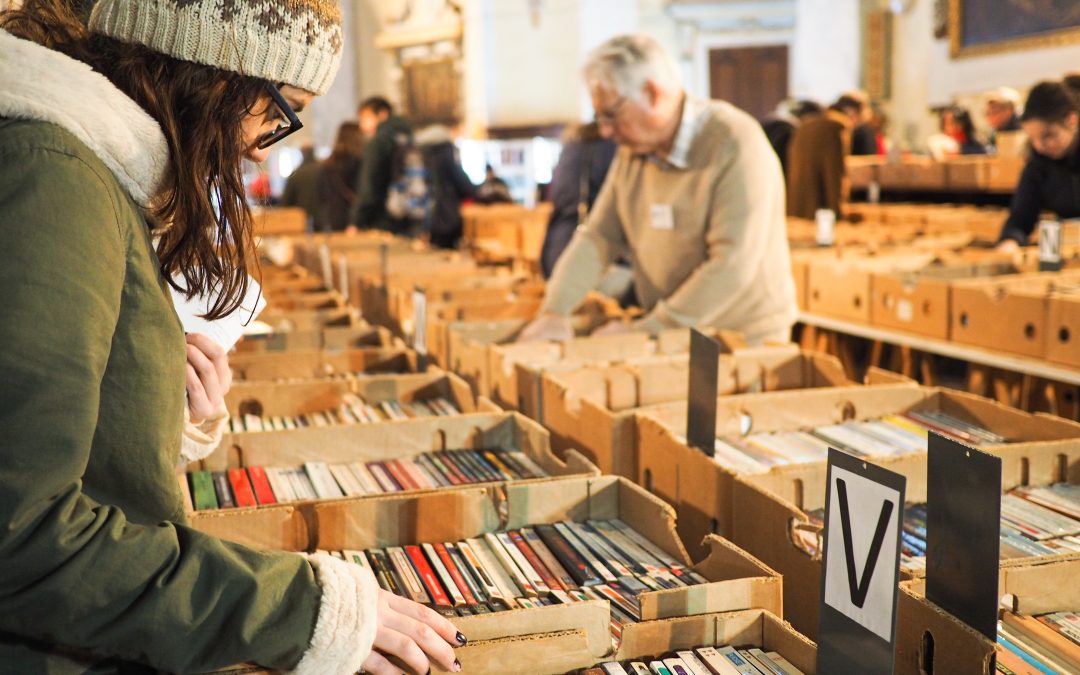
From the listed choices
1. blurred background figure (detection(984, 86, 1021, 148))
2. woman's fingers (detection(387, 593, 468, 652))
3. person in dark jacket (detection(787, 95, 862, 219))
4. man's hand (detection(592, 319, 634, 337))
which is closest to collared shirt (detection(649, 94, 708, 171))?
man's hand (detection(592, 319, 634, 337))

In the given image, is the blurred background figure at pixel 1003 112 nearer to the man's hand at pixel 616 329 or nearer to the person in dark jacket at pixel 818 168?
Answer: the person in dark jacket at pixel 818 168

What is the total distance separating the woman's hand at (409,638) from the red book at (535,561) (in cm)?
36

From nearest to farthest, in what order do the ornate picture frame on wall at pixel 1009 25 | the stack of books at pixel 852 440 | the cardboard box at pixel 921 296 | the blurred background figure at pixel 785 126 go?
the stack of books at pixel 852 440
the cardboard box at pixel 921 296
the blurred background figure at pixel 785 126
the ornate picture frame on wall at pixel 1009 25

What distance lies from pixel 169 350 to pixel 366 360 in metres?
1.70

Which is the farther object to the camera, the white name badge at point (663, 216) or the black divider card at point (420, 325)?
the white name badge at point (663, 216)

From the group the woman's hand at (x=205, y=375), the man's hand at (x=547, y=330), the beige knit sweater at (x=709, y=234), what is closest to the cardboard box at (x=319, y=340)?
the man's hand at (x=547, y=330)

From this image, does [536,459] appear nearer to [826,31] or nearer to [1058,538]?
[1058,538]

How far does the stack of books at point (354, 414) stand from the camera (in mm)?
2213

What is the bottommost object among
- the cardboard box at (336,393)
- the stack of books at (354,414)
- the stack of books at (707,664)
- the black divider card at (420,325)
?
the stack of books at (707,664)

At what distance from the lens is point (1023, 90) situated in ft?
32.4

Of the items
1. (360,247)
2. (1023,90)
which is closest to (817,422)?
(360,247)

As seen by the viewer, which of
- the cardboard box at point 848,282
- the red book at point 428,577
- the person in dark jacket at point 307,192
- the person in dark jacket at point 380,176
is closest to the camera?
the red book at point 428,577

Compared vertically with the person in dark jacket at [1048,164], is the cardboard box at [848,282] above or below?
below

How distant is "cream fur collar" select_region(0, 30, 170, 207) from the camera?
0.91 meters
